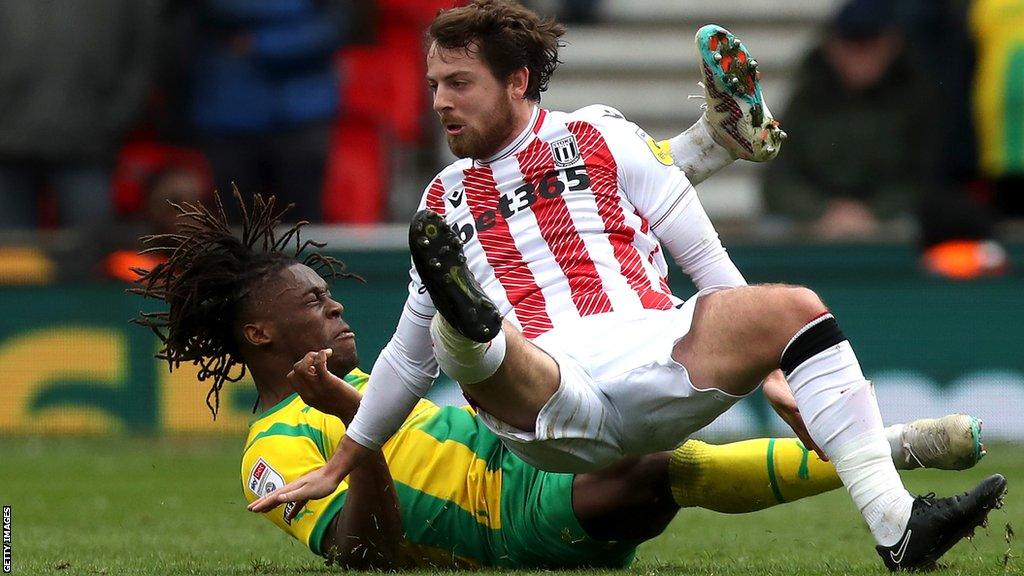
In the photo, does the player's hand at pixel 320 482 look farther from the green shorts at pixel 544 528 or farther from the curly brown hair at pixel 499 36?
the curly brown hair at pixel 499 36

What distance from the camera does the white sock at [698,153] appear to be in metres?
5.61

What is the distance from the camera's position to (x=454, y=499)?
18.1ft

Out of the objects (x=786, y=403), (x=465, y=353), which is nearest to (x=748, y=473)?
(x=786, y=403)

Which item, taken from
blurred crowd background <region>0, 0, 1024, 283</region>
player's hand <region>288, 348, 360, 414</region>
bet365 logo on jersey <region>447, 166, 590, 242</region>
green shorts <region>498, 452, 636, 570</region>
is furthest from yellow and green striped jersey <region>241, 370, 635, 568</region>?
blurred crowd background <region>0, 0, 1024, 283</region>

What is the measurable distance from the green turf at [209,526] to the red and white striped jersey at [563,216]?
0.88 metres

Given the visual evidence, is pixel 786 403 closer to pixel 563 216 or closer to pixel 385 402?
pixel 563 216

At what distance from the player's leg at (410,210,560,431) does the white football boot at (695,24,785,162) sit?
1052 millimetres

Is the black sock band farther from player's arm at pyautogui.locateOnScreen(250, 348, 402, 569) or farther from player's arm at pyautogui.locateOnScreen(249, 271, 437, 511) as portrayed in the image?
player's arm at pyautogui.locateOnScreen(250, 348, 402, 569)

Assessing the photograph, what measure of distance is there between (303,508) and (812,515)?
125 inches

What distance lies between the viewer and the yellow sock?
5.44m

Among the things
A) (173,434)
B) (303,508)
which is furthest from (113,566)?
(173,434)

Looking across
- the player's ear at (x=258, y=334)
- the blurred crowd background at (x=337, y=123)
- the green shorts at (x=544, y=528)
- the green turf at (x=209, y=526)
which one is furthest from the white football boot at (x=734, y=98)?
the blurred crowd background at (x=337, y=123)

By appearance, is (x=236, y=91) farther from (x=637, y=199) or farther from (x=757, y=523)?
(x=637, y=199)

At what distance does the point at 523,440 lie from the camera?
4.97 meters
